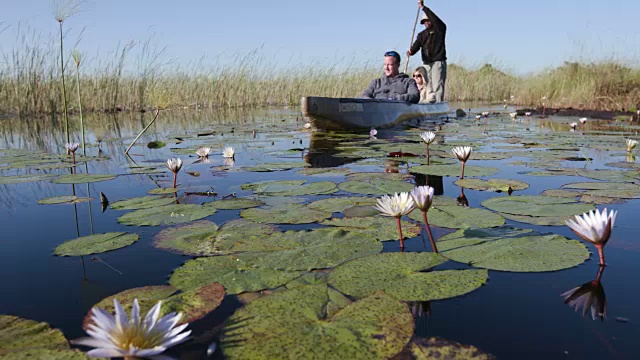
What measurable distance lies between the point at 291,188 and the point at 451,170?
1.09 metres

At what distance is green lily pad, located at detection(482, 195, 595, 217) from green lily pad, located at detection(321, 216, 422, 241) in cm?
→ 48

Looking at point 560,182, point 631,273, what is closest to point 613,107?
point 560,182

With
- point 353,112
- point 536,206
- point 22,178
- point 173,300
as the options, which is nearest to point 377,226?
point 536,206

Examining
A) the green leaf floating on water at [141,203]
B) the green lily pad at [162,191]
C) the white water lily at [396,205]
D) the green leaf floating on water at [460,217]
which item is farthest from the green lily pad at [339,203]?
the green lily pad at [162,191]

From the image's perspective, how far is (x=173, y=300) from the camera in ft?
3.51

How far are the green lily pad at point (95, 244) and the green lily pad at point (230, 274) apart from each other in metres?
0.36

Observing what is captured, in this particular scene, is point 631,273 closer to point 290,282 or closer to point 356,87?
point 290,282

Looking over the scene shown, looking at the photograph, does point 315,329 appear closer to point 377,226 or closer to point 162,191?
point 377,226

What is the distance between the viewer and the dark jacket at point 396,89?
6770 mm

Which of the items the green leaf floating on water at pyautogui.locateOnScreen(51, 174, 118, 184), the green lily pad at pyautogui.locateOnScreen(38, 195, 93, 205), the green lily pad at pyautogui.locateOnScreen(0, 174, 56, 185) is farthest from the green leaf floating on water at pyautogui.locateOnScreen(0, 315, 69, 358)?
the green lily pad at pyautogui.locateOnScreen(0, 174, 56, 185)

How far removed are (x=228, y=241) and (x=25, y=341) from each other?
2.34ft

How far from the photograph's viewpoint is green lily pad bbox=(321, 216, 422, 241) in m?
1.61

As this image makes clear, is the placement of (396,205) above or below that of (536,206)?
above

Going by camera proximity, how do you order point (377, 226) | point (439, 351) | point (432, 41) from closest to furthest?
point (439, 351) < point (377, 226) < point (432, 41)
